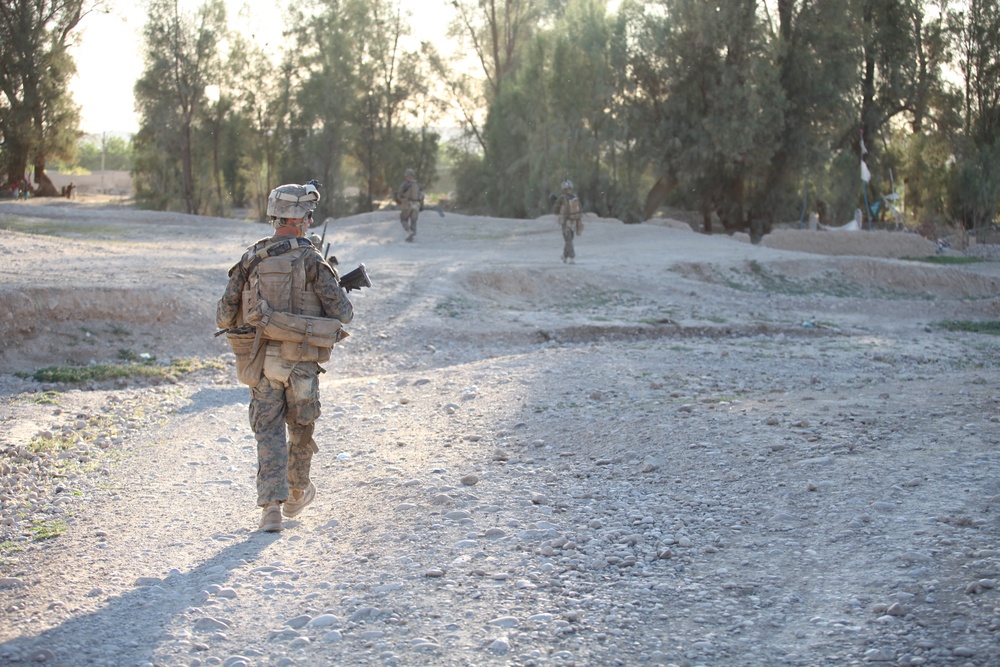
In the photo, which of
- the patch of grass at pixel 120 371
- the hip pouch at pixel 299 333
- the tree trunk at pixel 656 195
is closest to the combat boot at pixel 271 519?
the hip pouch at pixel 299 333

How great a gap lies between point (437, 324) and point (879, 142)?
27778 mm

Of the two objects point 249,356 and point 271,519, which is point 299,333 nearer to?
point 249,356

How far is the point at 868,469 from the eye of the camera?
5.62 metres

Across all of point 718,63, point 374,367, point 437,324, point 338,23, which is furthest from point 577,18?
point 374,367

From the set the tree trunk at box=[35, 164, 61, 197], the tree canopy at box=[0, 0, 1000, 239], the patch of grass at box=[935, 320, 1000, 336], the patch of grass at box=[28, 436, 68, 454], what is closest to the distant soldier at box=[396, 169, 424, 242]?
the tree canopy at box=[0, 0, 1000, 239]

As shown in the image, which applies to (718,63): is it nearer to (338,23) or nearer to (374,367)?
(338,23)

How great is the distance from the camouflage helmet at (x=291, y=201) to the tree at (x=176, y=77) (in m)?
35.6

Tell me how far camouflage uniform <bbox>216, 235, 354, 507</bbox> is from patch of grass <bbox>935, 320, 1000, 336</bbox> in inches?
481

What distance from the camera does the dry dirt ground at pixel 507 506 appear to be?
3803mm

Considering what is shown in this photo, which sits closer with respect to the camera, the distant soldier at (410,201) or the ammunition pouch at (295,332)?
the ammunition pouch at (295,332)

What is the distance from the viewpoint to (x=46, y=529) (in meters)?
5.29

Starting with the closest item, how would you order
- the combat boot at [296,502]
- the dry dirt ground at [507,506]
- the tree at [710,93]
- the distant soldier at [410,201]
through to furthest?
the dry dirt ground at [507,506]
the combat boot at [296,502]
the distant soldier at [410,201]
the tree at [710,93]

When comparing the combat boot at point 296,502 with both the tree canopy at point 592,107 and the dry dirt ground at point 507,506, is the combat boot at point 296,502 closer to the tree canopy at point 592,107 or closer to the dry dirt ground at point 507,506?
the dry dirt ground at point 507,506

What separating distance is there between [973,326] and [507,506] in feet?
39.5
